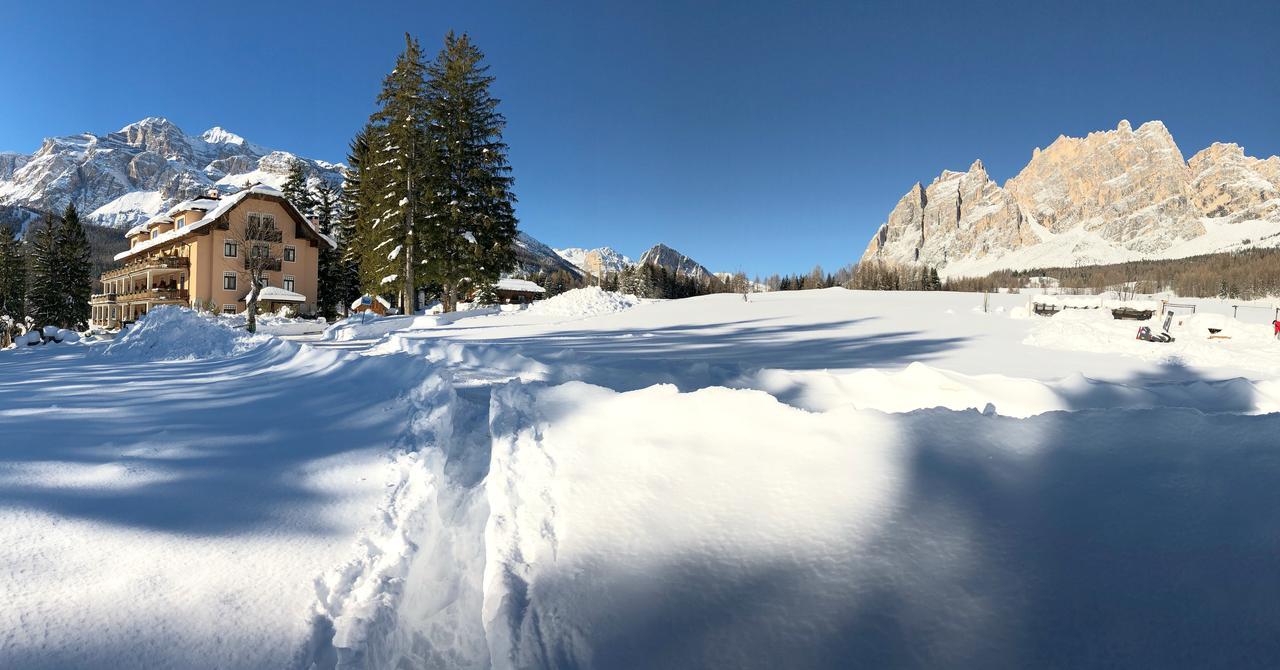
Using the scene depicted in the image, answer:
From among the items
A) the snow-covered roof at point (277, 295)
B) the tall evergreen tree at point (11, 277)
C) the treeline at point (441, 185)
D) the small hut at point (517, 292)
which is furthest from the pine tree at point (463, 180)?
the tall evergreen tree at point (11, 277)

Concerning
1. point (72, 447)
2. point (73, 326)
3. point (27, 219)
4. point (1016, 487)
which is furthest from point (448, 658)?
point (27, 219)

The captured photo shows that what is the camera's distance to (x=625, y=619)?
203 cm

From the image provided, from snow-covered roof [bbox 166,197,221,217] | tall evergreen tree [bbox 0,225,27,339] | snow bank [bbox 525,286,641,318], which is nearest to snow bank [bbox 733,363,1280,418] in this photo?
snow bank [bbox 525,286,641,318]

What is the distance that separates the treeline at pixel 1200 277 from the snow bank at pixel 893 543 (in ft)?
411

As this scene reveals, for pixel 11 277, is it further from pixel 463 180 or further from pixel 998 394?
pixel 998 394

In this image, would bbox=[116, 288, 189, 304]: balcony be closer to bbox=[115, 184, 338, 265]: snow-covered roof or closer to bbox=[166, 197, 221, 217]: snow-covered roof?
bbox=[115, 184, 338, 265]: snow-covered roof

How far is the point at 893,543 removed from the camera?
2297mm

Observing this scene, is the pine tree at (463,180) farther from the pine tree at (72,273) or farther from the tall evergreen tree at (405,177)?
the pine tree at (72,273)

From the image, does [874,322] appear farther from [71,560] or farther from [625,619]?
[71,560]

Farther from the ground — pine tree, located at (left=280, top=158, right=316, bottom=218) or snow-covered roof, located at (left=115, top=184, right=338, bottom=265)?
pine tree, located at (left=280, top=158, right=316, bottom=218)

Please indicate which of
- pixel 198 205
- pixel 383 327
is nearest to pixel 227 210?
pixel 198 205

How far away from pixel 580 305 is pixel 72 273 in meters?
43.0

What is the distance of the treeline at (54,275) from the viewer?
1497 inches

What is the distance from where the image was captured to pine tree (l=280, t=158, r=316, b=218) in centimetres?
4509
